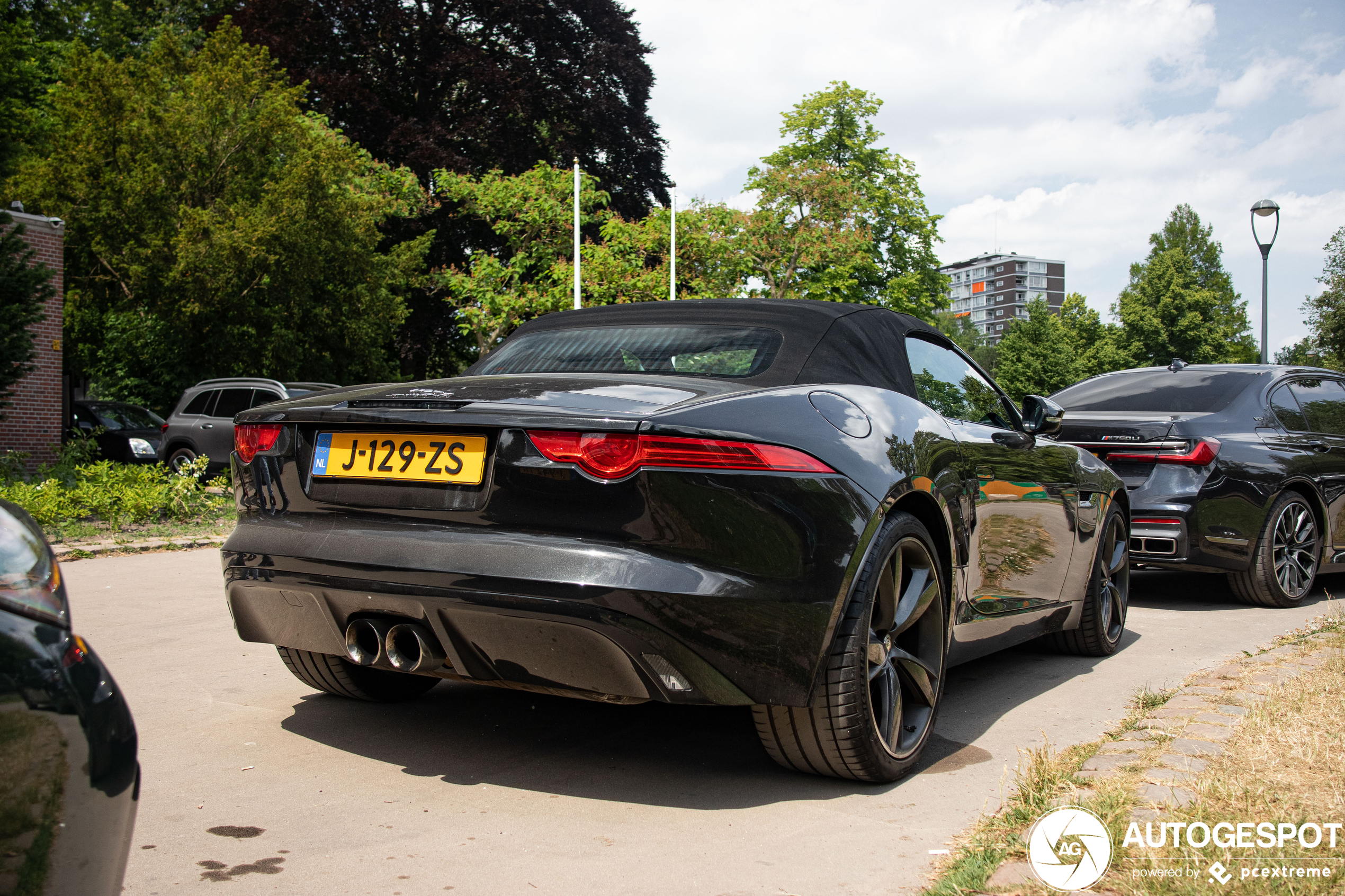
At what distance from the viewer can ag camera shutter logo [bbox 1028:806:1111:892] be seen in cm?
247

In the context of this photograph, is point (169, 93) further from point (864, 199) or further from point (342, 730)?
point (342, 730)

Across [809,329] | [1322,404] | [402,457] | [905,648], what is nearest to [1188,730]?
[905,648]

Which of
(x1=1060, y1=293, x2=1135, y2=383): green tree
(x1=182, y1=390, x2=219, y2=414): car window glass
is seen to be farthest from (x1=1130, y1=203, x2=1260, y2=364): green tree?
(x1=182, y1=390, x2=219, y2=414): car window glass

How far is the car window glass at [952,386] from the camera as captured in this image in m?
4.09

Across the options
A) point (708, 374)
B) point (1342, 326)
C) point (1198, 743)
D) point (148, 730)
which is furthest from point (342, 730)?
point (1342, 326)

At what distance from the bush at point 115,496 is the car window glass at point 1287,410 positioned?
356 inches

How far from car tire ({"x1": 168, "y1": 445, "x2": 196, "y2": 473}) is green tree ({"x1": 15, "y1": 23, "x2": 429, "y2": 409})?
412 cm

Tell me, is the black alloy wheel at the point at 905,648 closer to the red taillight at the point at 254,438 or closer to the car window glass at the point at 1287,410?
the red taillight at the point at 254,438

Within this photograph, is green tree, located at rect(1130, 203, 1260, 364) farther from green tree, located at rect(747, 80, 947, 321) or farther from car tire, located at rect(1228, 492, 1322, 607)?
car tire, located at rect(1228, 492, 1322, 607)

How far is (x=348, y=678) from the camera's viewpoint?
4.11 meters

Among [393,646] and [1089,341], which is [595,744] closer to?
[393,646]

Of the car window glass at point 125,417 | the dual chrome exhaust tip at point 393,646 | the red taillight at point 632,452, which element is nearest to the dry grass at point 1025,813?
the red taillight at point 632,452

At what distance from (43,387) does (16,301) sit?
692cm

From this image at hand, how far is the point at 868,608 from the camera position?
316 cm
